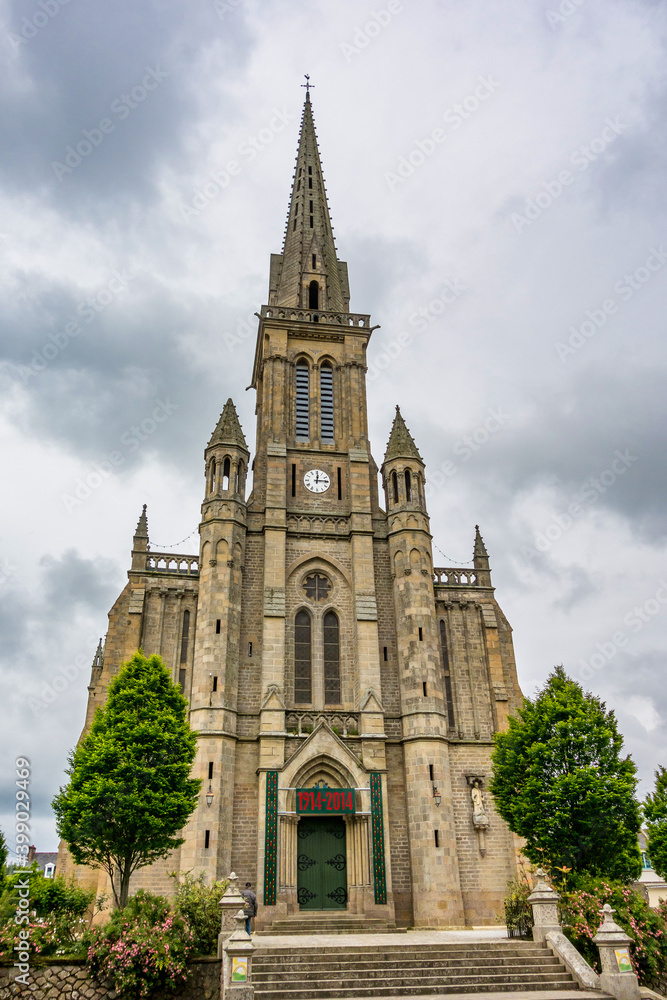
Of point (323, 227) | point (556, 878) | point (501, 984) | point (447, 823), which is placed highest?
point (323, 227)

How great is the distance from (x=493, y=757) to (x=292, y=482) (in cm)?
1492

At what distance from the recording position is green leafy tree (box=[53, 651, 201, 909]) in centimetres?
1938

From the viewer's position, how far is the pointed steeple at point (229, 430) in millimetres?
33094

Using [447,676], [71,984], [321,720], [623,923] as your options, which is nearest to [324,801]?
[321,720]

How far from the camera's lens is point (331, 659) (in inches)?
1196

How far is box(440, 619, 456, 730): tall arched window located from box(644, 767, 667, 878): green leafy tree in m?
8.79

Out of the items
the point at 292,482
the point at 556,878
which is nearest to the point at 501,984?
the point at 556,878

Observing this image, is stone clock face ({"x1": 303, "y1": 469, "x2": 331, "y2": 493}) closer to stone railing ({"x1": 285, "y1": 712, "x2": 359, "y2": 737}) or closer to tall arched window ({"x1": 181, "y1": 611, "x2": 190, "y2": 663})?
tall arched window ({"x1": 181, "y1": 611, "x2": 190, "y2": 663})

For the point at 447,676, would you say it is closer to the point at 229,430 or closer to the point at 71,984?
the point at 229,430

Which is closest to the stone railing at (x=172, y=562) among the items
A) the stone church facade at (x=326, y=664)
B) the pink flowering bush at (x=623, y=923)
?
the stone church facade at (x=326, y=664)

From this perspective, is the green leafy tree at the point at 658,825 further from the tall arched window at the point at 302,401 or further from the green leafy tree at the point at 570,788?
the tall arched window at the point at 302,401

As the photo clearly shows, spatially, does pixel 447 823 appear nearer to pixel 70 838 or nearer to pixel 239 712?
pixel 239 712

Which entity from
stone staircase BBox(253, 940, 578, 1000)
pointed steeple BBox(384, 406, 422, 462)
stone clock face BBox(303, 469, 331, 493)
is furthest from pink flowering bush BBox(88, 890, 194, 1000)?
pointed steeple BBox(384, 406, 422, 462)

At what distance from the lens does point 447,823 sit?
88.6 feet
